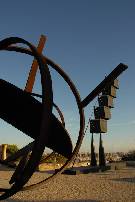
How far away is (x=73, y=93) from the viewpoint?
24.8ft

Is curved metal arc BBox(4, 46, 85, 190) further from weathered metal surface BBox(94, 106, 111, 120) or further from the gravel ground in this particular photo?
weathered metal surface BBox(94, 106, 111, 120)

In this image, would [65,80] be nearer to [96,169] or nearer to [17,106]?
[17,106]

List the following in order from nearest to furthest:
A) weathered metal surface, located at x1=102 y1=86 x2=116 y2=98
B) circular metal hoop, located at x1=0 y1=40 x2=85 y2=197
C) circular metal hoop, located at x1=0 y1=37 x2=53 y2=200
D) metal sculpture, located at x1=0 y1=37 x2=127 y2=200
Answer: circular metal hoop, located at x1=0 y1=37 x2=53 y2=200 < metal sculpture, located at x1=0 y1=37 x2=127 y2=200 < circular metal hoop, located at x1=0 y1=40 x2=85 y2=197 < weathered metal surface, located at x1=102 y1=86 x2=116 y2=98

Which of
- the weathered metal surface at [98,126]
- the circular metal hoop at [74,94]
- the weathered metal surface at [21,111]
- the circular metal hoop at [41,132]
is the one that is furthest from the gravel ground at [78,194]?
the weathered metal surface at [98,126]

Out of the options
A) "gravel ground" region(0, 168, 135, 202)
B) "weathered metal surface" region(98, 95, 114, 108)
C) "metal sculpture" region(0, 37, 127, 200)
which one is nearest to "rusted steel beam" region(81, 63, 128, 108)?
"metal sculpture" region(0, 37, 127, 200)

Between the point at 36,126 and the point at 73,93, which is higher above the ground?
the point at 73,93

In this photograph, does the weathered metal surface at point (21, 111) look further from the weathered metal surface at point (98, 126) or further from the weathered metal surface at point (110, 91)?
the weathered metal surface at point (110, 91)

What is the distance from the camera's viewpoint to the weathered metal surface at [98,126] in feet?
91.5

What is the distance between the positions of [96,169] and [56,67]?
18.4 m

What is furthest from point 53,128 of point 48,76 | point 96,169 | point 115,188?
point 96,169

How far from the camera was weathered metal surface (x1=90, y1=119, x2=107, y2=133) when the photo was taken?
27875mm

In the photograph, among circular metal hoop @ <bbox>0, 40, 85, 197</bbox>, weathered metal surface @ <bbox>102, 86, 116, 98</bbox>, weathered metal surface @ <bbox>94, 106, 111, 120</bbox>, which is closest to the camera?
circular metal hoop @ <bbox>0, 40, 85, 197</bbox>

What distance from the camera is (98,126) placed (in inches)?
1095

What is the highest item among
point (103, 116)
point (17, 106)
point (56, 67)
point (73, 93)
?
point (103, 116)
